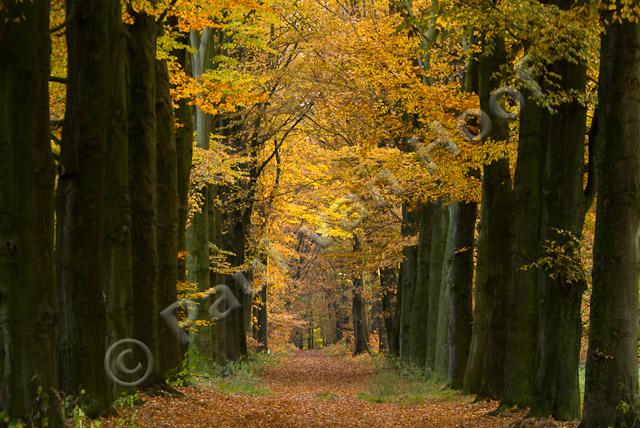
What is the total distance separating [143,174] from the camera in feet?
43.0

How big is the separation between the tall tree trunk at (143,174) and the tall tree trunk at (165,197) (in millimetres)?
1285

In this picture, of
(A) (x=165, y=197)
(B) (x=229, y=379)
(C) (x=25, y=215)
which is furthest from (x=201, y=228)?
(C) (x=25, y=215)

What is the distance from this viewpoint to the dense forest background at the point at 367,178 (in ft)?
26.2

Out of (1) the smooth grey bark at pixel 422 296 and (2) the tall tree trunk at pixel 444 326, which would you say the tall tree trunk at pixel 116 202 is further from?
(1) the smooth grey bark at pixel 422 296

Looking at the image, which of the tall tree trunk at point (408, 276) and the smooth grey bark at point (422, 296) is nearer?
the smooth grey bark at point (422, 296)

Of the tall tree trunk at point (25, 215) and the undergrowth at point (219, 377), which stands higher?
the tall tree trunk at point (25, 215)

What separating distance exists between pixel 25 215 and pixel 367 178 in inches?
706

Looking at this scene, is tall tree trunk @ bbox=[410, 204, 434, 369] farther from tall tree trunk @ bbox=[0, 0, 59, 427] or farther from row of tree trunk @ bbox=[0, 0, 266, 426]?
tall tree trunk @ bbox=[0, 0, 59, 427]

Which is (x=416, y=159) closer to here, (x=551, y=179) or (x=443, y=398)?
(x=443, y=398)

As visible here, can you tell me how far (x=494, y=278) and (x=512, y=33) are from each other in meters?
6.15

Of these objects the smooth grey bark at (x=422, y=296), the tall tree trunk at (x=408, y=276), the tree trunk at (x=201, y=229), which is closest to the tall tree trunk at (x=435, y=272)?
the smooth grey bark at (x=422, y=296)

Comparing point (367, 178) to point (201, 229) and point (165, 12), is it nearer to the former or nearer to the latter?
point (201, 229)

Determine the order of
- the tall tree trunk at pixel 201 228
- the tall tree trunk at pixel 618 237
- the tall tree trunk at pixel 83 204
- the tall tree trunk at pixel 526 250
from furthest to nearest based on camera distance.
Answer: the tall tree trunk at pixel 201 228 → the tall tree trunk at pixel 526 250 → the tall tree trunk at pixel 83 204 → the tall tree trunk at pixel 618 237

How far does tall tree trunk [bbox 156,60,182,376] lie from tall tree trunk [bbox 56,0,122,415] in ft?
14.8
